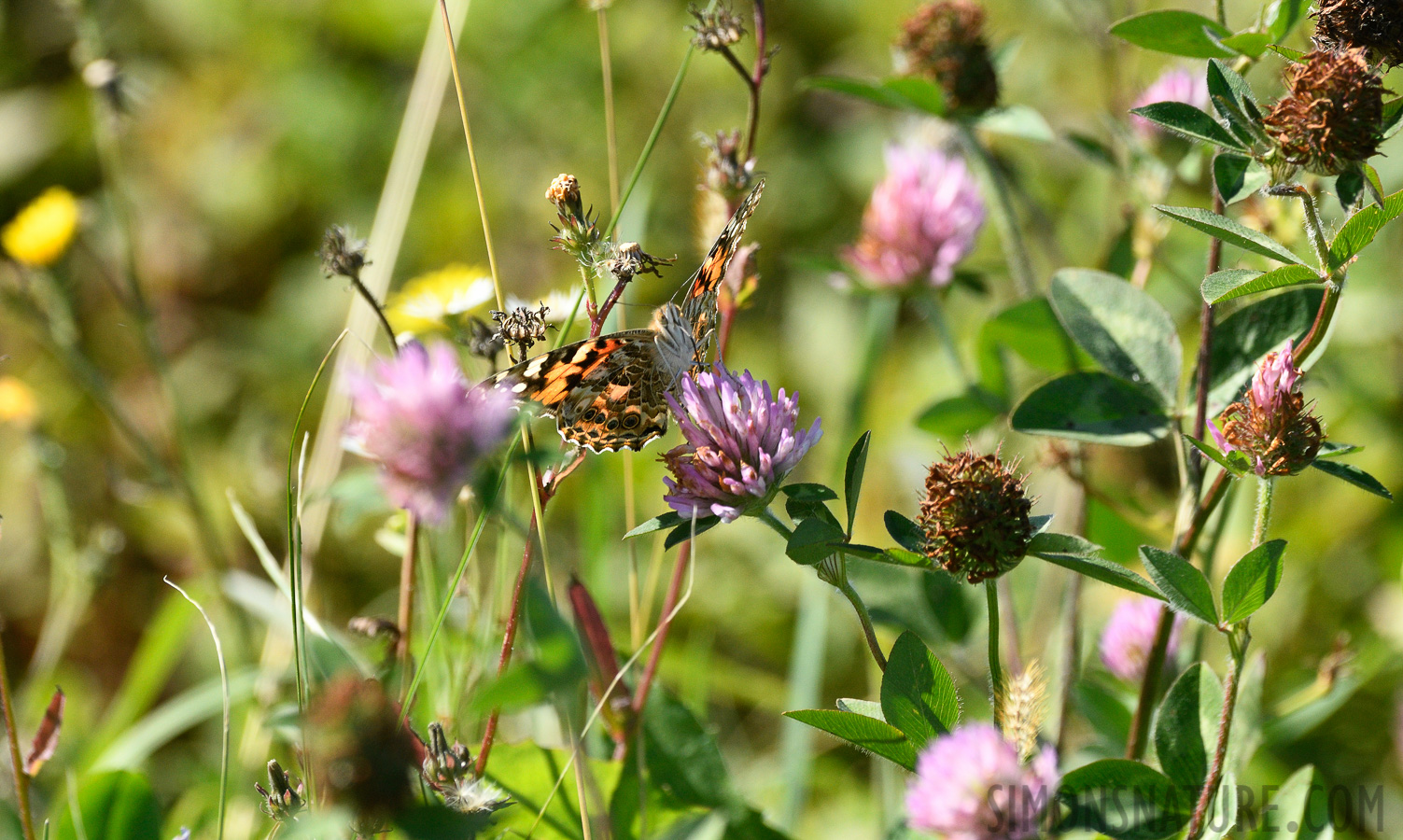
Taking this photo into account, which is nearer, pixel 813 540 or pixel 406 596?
pixel 813 540

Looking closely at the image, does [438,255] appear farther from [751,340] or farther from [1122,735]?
[1122,735]

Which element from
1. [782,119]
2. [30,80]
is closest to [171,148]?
[30,80]

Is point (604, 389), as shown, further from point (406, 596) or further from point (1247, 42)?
point (1247, 42)

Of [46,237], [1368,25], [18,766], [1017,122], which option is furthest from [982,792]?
[46,237]

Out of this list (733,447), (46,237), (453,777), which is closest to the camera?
(453,777)

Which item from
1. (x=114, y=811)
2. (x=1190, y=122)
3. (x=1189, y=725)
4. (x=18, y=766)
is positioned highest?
(x=1190, y=122)

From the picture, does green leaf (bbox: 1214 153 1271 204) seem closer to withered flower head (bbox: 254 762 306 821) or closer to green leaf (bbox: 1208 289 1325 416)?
green leaf (bbox: 1208 289 1325 416)
